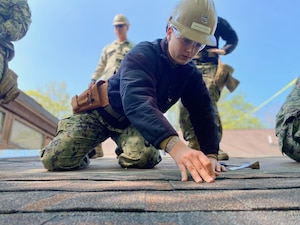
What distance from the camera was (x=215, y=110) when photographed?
2.68m

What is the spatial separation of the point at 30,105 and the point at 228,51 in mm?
4115

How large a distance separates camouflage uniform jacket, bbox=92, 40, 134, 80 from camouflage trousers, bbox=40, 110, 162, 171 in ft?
5.68

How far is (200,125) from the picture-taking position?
5.26ft

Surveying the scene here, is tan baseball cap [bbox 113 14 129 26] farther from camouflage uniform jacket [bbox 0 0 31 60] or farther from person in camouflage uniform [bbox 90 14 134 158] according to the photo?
camouflage uniform jacket [bbox 0 0 31 60]

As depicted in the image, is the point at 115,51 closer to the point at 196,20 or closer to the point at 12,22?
the point at 12,22

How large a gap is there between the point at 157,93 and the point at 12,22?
84.6 inches

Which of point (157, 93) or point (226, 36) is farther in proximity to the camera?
point (226, 36)

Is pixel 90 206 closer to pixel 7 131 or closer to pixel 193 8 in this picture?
pixel 193 8

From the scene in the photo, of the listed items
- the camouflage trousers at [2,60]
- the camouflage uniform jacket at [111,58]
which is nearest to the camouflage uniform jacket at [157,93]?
the camouflage trousers at [2,60]

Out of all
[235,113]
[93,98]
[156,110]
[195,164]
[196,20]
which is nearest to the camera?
[195,164]

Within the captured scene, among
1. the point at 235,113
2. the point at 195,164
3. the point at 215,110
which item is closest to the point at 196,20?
the point at 195,164

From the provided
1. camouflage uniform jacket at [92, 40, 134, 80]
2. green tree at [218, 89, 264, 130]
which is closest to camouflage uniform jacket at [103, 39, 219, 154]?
camouflage uniform jacket at [92, 40, 134, 80]

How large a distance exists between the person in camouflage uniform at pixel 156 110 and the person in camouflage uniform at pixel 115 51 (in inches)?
71.8

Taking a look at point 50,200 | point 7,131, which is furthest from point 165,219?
point 7,131
